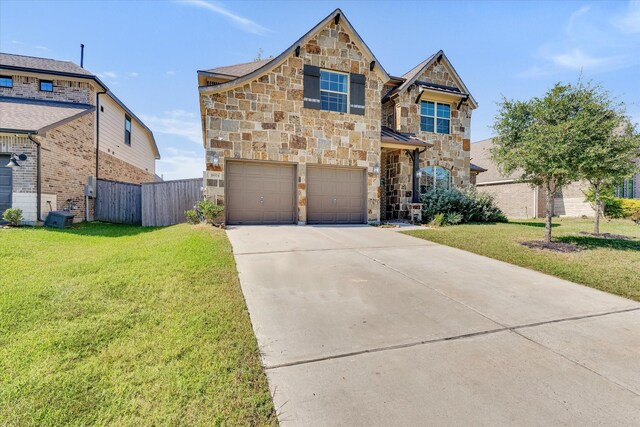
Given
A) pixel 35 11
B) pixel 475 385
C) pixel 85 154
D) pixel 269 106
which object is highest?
pixel 35 11

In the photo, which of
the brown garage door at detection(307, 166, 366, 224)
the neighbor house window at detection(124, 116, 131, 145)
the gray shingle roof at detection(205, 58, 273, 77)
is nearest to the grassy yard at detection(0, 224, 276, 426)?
the brown garage door at detection(307, 166, 366, 224)

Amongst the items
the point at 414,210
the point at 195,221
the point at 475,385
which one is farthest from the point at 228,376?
the point at 414,210

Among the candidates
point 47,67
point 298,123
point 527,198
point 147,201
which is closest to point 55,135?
point 147,201

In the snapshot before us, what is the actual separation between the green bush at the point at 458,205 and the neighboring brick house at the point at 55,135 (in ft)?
51.1

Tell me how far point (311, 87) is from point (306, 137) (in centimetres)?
195

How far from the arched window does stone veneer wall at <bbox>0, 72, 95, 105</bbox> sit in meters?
17.3

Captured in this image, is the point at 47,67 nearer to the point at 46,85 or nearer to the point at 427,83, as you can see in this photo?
the point at 46,85

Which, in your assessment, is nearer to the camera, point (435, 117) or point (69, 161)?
point (69, 161)

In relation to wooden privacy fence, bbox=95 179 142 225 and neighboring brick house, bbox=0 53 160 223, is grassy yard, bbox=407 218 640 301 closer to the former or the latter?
wooden privacy fence, bbox=95 179 142 225

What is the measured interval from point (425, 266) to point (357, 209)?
21.0ft

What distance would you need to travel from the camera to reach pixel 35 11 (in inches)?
336

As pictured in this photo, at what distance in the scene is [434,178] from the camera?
48.7 ft

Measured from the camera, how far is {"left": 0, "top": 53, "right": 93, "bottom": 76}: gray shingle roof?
1505cm

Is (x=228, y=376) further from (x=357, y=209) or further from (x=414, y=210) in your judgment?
(x=414, y=210)
